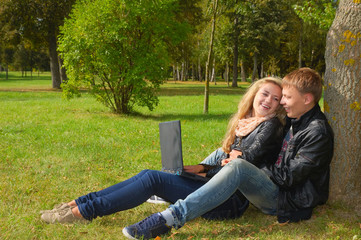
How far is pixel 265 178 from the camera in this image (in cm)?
314

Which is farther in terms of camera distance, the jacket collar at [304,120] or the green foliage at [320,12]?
the green foliage at [320,12]

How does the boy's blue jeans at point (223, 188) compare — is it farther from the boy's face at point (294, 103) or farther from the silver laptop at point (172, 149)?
the boy's face at point (294, 103)

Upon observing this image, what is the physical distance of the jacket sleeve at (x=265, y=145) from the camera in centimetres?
328

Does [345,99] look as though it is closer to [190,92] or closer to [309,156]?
[309,156]

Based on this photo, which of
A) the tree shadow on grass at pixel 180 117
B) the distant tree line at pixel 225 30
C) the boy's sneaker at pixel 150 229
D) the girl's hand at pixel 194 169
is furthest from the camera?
the distant tree line at pixel 225 30

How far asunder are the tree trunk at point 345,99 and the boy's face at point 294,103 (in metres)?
0.55

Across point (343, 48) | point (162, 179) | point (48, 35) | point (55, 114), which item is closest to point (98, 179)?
point (162, 179)

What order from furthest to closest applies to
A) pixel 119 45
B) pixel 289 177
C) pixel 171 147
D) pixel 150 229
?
pixel 119 45
pixel 171 147
pixel 289 177
pixel 150 229

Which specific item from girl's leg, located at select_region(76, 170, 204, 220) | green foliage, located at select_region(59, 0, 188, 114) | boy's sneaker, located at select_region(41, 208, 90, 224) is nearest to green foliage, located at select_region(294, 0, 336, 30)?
green foliage, located at select_region(59, 0, 188, 114)

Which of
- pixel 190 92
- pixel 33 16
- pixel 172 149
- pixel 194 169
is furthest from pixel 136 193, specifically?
pixel 33 16

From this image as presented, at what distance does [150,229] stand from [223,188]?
736 mm

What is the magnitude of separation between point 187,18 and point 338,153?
24.4 meters

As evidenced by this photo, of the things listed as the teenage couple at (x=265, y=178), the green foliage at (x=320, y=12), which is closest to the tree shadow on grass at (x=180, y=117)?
the green foliage at (x=320, y=12)

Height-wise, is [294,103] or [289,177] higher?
[294,103]
